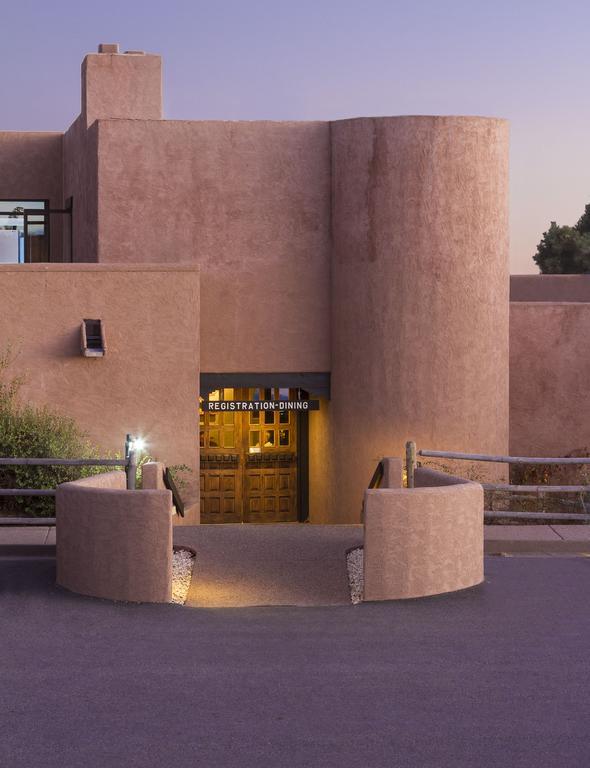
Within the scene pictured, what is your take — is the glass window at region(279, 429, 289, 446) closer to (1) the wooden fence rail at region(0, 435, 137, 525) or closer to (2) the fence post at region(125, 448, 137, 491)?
(1) the wooden fence rail at region(0, 435, 137, 525)

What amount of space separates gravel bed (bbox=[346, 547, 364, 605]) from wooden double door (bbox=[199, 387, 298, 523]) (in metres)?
12.8

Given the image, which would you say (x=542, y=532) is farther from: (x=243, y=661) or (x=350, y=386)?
(x=350, y=386)

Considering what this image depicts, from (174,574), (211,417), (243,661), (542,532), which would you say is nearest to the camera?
(243,661)

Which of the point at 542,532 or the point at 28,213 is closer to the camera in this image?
the point at 542,532

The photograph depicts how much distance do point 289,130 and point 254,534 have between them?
1199cm

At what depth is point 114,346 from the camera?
2167cm

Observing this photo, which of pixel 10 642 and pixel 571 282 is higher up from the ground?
pixel 571 282

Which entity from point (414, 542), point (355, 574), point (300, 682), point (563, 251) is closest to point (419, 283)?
point (355, 574)

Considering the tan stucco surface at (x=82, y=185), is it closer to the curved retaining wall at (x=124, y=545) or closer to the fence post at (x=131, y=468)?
the fence post at (x=131, y=468)

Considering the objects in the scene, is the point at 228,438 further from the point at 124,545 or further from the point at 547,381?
the point at 124,545

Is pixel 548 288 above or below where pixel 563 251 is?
below

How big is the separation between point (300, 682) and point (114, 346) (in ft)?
43.9

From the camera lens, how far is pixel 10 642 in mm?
10156

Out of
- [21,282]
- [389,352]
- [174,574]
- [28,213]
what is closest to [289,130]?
[389,352]
